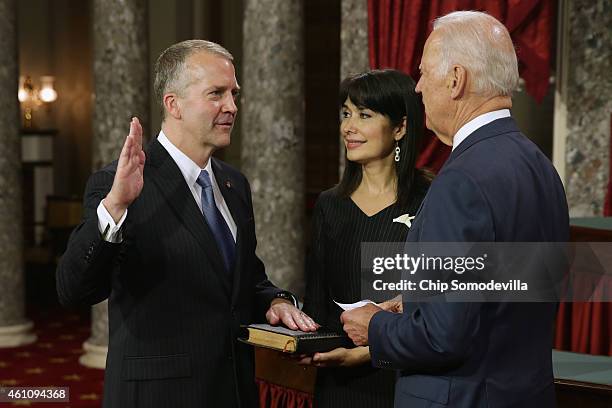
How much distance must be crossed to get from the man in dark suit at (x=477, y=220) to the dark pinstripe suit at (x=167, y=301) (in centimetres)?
56

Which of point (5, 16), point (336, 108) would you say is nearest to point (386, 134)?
point (5, 16)

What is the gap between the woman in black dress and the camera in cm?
302

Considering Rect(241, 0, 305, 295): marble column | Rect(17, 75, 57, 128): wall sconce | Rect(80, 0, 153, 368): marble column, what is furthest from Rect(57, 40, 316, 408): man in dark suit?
Rect(17, 75, 57, 128): wall sconce

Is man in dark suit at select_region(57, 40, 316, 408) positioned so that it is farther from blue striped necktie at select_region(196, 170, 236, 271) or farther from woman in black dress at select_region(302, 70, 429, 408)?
woman in black dress at select_region(302, 70, 429, 408)

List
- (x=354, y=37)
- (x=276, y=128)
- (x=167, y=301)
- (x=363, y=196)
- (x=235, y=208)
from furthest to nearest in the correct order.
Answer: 1. (x=276, y=128)
2. (x=354, y=37)
3. (x=363, y=196)
4. (x=235, y=208)
5. (x=167, y=301)

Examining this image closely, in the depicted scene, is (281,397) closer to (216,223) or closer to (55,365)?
(216,223)

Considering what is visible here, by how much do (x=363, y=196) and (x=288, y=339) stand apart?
734mm

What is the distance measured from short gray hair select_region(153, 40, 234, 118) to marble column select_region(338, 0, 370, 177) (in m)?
3.00

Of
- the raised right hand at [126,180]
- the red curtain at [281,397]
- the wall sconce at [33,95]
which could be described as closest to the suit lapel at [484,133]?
the raised right hand at [126,180]

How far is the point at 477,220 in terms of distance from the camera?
1954 millimetres

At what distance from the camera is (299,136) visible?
6.11 meters

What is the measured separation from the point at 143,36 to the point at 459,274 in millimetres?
4984

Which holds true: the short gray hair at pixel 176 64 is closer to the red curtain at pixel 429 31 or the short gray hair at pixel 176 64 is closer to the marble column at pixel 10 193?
the red curtain at pixel 429 31

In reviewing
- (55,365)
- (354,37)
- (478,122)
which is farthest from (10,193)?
(478,122)
